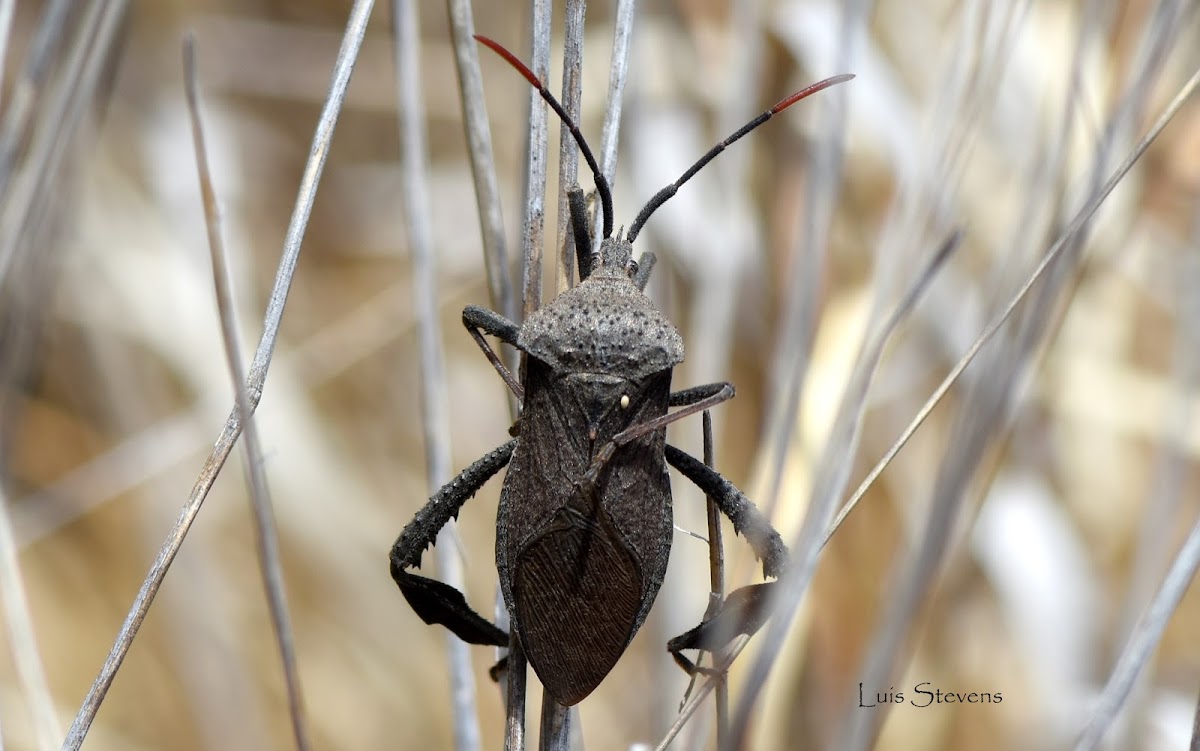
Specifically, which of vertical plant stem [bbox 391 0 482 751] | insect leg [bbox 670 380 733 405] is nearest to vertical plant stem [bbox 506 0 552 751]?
vertical plant stem [bbox 391 0 482 751]

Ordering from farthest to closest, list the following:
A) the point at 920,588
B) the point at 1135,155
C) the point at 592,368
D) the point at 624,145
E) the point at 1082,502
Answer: the point at 1082,502 < the point at 624,145 < the point at 592,368 < the point at 1135,155 < the point at 920,588

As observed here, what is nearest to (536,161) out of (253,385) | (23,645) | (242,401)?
(253,385)

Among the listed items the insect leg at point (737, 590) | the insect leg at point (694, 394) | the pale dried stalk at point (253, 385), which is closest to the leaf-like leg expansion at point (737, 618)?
the insect leg at point (737, 590)

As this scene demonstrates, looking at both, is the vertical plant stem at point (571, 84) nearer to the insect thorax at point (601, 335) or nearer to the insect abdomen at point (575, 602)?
the insect thorax at point (601, 335)

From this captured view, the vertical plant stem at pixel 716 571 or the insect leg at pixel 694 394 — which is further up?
the insect leg at pixel 694 394

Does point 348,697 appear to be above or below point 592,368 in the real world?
below

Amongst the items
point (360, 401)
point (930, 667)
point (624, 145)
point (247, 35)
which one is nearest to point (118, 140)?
point (247, 35)

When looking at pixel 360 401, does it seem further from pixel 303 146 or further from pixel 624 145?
pixel 624 145
